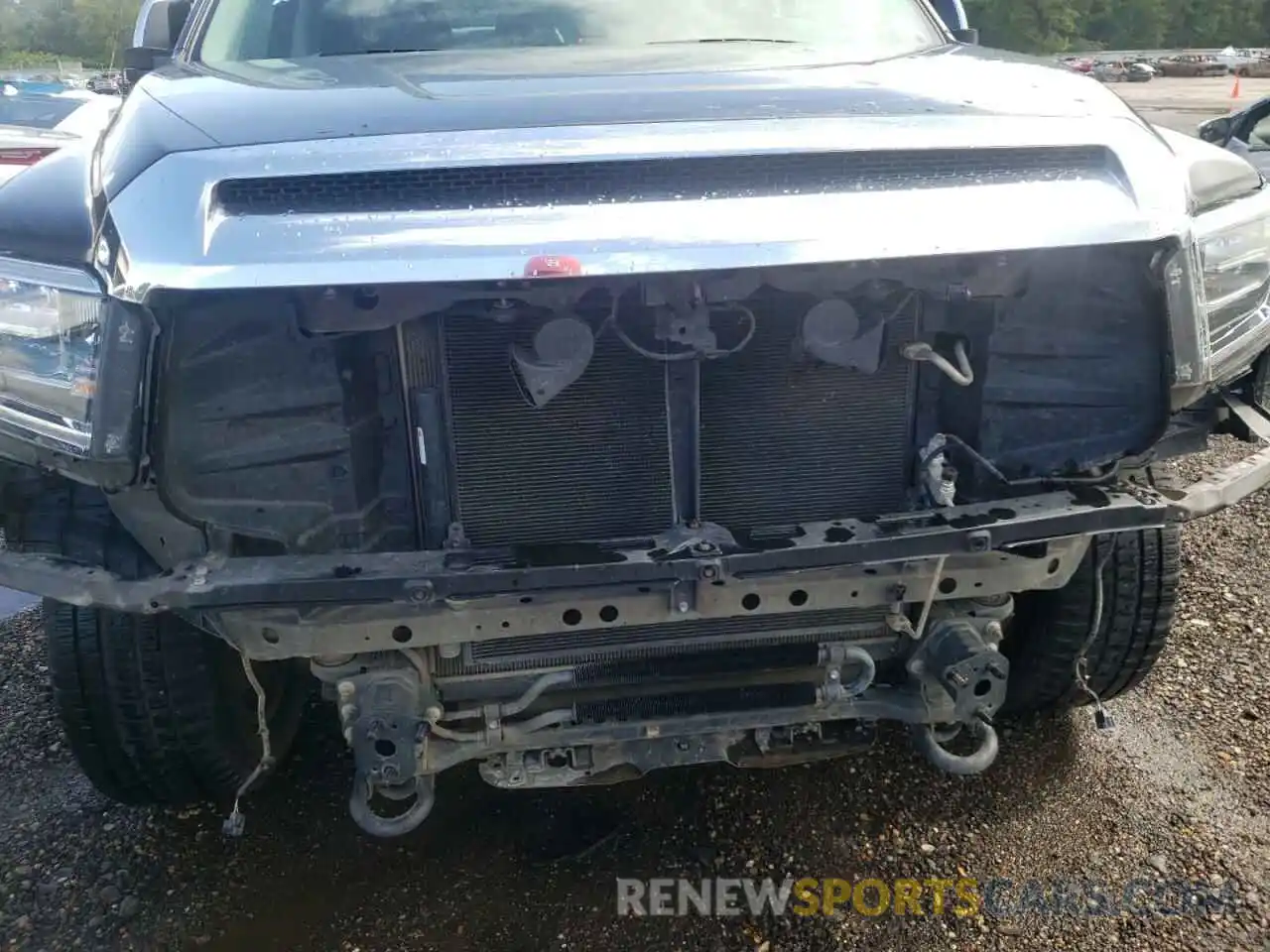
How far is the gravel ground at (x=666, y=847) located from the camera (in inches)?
97.9

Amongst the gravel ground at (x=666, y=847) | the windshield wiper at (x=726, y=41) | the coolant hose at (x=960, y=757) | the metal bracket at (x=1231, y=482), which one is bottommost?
the gravel ground at (x=666, y=847)

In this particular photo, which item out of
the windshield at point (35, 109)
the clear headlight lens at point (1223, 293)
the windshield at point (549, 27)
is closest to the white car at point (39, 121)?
the windshield at point (35, 109)

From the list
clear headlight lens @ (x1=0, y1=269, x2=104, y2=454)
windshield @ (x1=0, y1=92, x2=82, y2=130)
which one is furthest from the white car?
clear headlight lens @ (x1=0, y1=269, x2=104, y2=454)

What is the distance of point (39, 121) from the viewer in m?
9.98

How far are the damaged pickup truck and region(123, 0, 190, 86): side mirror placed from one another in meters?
0.95

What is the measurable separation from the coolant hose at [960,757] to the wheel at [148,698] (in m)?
1.60

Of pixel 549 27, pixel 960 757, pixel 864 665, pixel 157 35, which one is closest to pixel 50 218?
pixel 549 27

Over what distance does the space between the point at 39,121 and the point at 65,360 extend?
959 cm

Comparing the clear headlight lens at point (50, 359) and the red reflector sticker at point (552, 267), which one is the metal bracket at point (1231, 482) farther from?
the clear headlight lens at point (50, 359)

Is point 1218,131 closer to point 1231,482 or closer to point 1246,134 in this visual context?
point 1246,134

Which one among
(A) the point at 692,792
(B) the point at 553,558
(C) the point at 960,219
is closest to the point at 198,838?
(A) the point at 692,792

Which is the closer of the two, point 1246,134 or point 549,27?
point 549,27

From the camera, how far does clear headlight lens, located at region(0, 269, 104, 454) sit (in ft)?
6.48

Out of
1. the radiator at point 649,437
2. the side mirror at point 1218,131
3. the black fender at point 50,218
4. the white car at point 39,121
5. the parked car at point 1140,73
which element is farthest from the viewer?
the parked car at point 1140,73
